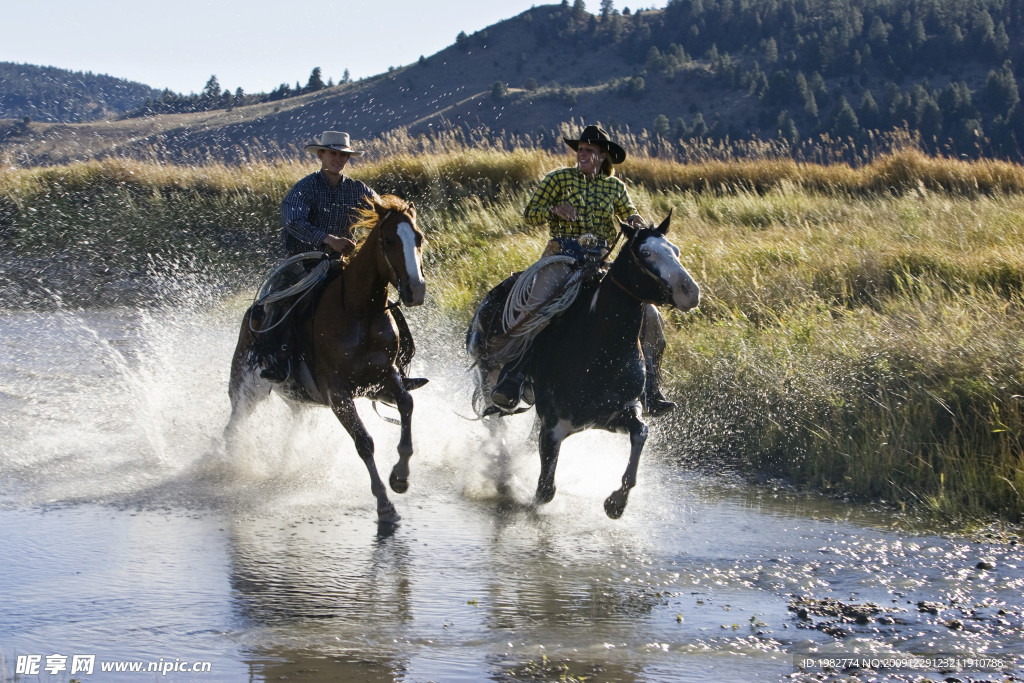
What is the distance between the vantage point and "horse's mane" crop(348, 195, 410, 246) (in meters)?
7.36

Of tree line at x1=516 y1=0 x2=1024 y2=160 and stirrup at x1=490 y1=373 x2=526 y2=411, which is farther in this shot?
tree line at x1=516 y1=0 x2=1024 y2=160

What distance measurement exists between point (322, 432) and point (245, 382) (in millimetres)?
834

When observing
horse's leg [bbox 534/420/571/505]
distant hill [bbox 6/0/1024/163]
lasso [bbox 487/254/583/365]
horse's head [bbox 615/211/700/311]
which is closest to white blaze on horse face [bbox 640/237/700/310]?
horse's head [bbox 615/211/700/311]

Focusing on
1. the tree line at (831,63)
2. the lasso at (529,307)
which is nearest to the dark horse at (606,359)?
the lasso at (529,307)

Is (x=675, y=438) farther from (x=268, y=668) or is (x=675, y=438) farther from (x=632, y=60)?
(x=632, y=60)

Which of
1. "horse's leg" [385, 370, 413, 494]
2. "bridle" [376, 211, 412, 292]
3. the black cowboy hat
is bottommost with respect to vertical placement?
"horse's leg" [385, 370, 413, 494]

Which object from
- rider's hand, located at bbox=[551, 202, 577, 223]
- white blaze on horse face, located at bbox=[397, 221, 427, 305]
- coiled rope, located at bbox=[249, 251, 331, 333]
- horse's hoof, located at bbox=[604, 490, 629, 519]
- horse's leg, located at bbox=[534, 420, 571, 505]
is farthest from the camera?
coiled rope, located at bbox=[249, 251, 331, 333]

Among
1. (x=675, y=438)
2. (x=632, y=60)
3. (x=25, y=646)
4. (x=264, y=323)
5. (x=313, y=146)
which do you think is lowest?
(x=675, y=438)

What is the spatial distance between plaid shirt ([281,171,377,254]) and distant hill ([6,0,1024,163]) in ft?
237

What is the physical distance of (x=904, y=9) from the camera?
439ft

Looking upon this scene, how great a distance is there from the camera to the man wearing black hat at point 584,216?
7.73 m

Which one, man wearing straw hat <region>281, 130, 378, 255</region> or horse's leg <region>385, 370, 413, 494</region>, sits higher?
man wearing straw hat <region>281, 130, 378, 255</region>

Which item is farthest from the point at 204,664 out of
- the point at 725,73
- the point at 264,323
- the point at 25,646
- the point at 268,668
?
the point at 725,73

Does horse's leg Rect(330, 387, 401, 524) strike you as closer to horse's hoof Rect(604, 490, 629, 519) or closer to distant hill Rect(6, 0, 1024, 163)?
horse's hoof Rect(604, 490, 629, 519)
